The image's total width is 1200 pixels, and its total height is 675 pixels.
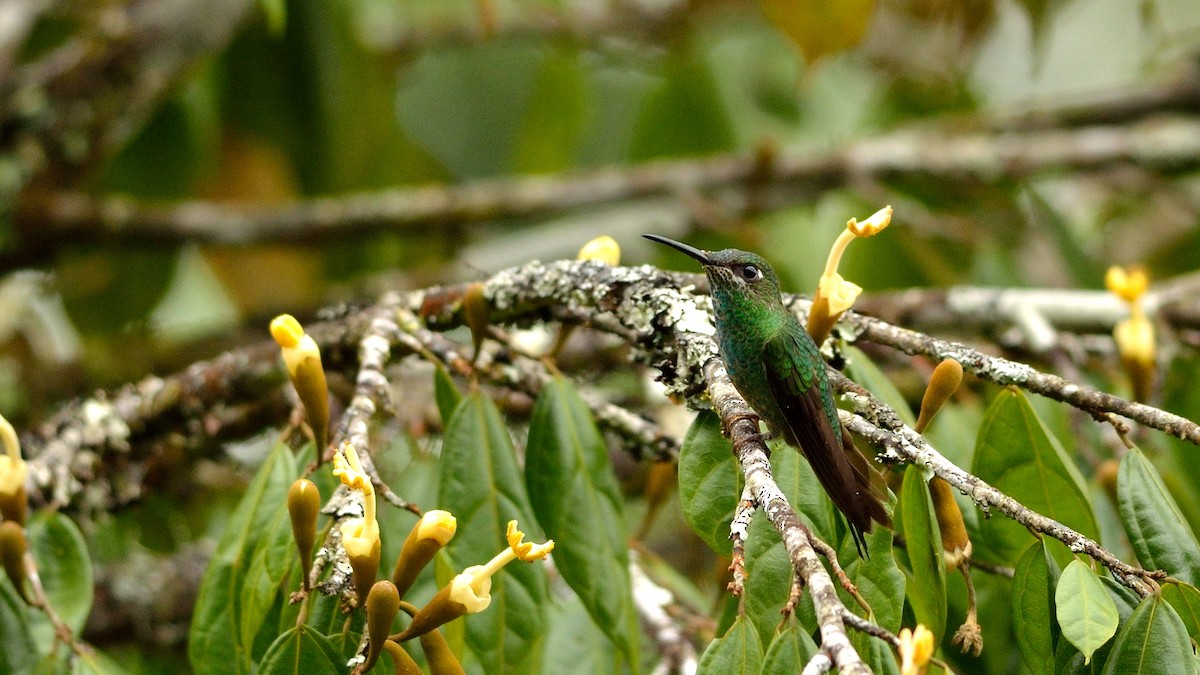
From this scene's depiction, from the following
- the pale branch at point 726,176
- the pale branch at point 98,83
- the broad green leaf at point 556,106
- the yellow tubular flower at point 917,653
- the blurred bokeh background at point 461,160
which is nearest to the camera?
the yellow tubular flower at point 917,653

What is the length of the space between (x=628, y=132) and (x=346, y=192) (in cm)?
188

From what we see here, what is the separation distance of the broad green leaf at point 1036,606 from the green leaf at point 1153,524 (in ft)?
0.43

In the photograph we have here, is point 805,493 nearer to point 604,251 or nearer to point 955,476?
point 955,476

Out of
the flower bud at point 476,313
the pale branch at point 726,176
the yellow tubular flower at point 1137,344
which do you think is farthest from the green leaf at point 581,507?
the pale branch at point 726,176

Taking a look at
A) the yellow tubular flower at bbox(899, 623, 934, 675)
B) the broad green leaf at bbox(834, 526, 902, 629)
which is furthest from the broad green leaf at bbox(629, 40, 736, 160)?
the yellow tubular flower at bbox(899, 623, 934, 675)

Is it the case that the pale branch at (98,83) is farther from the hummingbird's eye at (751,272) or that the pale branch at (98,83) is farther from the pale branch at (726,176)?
the hummingbird's eye at (751,272)

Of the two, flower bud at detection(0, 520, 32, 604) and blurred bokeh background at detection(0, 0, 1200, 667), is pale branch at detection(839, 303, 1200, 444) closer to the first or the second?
flower bud at detection(0, 520, 32, 604)

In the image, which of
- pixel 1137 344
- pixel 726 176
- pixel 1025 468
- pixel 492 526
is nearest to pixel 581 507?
pixel 492 526

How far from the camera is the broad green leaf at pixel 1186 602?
3.86ft

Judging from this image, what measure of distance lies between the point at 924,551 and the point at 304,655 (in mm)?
668

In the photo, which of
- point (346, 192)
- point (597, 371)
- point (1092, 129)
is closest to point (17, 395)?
point (346, 192)

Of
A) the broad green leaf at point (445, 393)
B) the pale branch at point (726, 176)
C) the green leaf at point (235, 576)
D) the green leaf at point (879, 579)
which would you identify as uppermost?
the green leaf at point (879, 579)

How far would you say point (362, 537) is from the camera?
44.6 inches

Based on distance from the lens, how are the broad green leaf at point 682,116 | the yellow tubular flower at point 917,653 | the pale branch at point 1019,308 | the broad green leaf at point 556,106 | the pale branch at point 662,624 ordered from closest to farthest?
the yellow tubular flower at point 917,653 → the pale branch at point 662,624 → the pale branch at point 1019,308 → the broad green leaf at point 556,106 → the broad green leaf at point 682,116
